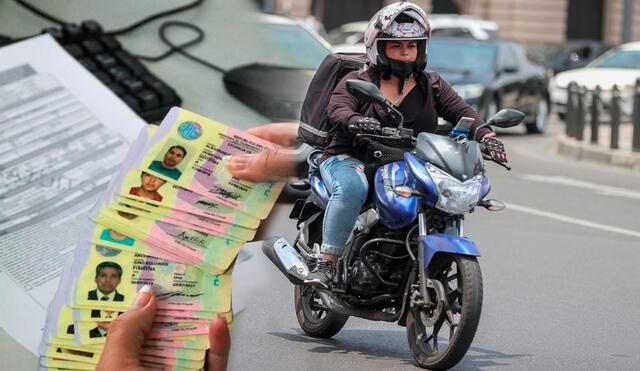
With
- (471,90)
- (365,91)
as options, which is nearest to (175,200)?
(365,91)

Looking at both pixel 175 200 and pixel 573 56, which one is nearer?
pixel 175 200

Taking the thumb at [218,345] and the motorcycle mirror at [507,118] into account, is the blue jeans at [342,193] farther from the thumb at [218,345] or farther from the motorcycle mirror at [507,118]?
the thumb at [218,345]

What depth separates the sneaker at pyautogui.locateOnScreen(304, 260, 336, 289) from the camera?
493 centimetres

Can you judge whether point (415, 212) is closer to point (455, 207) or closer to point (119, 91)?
point (455, 207)

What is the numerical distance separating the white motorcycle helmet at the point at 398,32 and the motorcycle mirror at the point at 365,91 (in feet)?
0.32

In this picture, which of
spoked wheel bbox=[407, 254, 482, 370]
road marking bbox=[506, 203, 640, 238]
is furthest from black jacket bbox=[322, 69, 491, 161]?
road marking bbox=[506, 203, 640, 238]

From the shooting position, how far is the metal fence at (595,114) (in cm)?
1552

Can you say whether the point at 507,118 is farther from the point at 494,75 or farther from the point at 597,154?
the point at 494,75

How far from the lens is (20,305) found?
1.65 metres

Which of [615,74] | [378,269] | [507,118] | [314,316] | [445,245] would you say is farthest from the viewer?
[615,74]

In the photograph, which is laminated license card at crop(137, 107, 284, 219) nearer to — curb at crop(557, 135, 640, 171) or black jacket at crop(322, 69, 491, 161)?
black jacket at crop(322, 69, 491, 161)

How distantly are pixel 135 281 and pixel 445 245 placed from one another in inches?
126

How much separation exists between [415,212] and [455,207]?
0.55 ft

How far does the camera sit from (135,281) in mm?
1499
